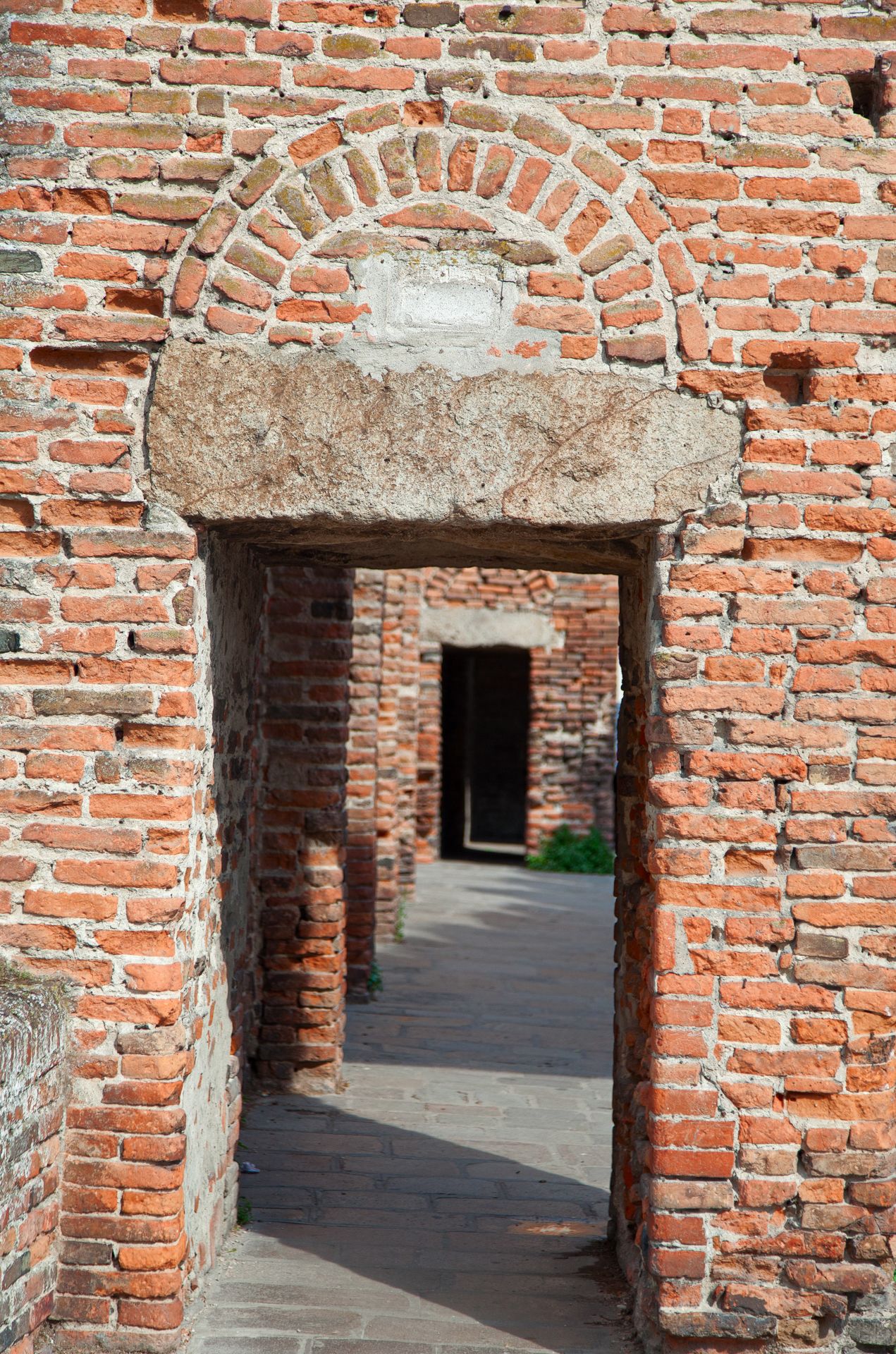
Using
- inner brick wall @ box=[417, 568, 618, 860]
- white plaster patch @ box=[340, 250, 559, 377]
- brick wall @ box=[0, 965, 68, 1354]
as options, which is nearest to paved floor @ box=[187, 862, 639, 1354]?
brick wall @ box=[0, 965, 68, 1354]

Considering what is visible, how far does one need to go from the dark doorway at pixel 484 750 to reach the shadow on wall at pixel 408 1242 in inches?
452

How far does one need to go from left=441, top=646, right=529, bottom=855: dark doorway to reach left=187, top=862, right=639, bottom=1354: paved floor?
9.02 meters

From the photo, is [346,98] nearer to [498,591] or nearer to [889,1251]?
[889,1251]

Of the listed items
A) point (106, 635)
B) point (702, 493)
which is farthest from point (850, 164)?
point (106, 635)

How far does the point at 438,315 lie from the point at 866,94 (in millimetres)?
1289

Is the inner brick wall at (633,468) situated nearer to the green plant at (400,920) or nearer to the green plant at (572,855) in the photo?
the green plant at (400,920)

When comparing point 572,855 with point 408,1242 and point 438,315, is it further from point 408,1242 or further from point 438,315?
point 438,315

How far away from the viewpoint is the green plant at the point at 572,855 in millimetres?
14477

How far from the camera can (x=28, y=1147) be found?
294 cm

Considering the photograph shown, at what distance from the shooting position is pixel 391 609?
948cm

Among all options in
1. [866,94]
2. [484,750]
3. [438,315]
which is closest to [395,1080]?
[438,315]

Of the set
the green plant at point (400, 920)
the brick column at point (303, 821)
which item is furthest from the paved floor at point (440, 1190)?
the green plant at point (400, 920)

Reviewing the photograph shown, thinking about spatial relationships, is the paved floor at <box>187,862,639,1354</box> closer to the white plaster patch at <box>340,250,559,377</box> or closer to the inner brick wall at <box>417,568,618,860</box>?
the white plaster patch at <box>340,250,559,377</box>

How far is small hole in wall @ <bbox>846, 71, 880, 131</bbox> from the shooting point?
3244 mm
